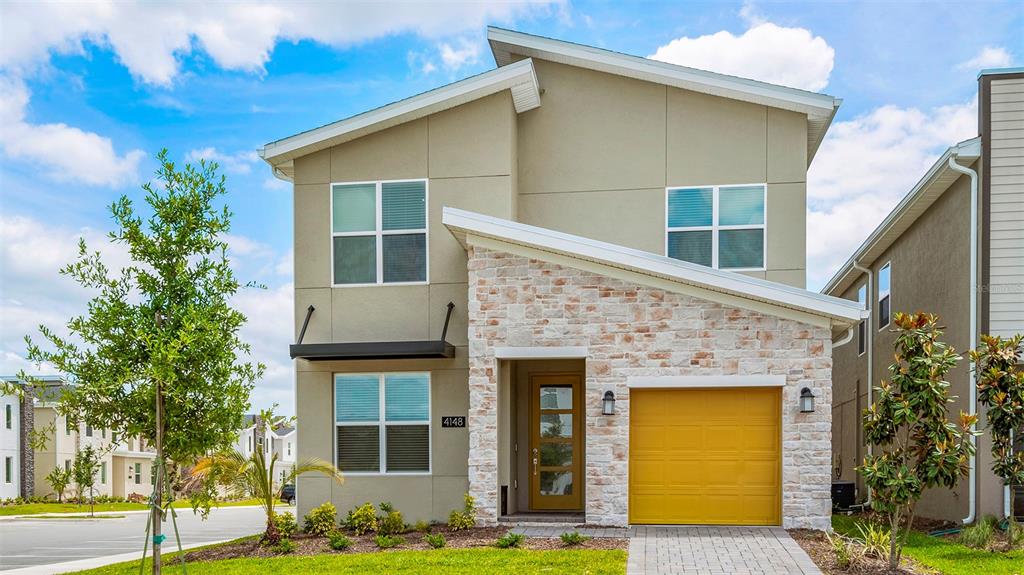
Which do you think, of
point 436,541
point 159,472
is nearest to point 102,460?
point 436,541

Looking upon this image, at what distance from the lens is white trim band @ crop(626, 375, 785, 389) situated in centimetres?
1234

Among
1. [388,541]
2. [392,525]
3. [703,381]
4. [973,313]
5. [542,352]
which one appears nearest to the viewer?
[388,541]

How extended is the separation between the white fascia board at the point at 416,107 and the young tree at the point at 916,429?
737 cm

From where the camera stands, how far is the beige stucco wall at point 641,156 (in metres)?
14.3

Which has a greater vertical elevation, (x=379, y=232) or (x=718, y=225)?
(x=718, y=225)

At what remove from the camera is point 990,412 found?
11320mm

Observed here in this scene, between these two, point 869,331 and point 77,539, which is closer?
point 77,539

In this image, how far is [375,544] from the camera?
1197cm

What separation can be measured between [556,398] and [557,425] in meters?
0.47

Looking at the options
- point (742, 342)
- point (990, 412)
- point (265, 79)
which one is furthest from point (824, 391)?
point (265, 79)

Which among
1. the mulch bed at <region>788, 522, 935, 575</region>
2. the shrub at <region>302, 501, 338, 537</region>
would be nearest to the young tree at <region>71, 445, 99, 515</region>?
the shrub at <region>302, 501, 338, 537</region>

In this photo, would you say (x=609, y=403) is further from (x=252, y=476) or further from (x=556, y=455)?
(x=252, y=476)

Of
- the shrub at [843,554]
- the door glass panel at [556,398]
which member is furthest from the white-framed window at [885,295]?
the shrub at [843,554]

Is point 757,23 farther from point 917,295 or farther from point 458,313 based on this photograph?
point 458,313
